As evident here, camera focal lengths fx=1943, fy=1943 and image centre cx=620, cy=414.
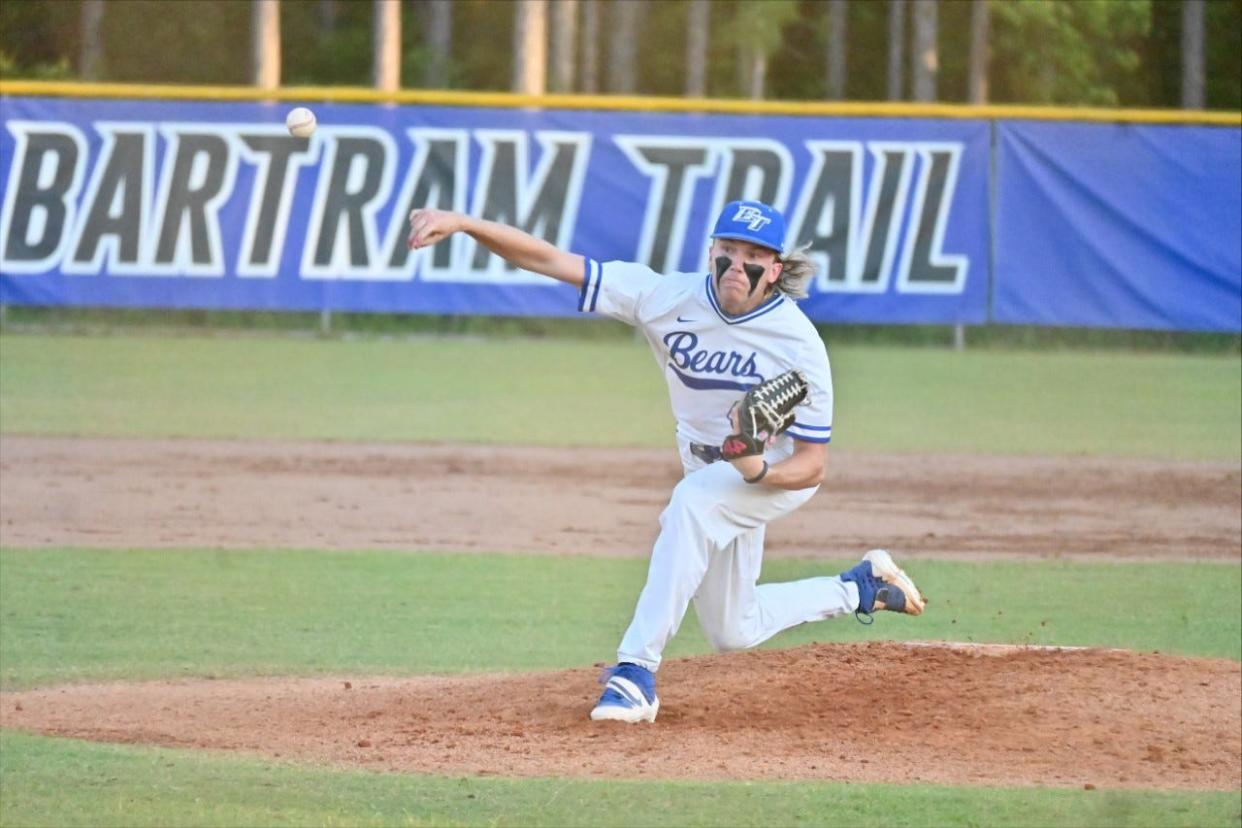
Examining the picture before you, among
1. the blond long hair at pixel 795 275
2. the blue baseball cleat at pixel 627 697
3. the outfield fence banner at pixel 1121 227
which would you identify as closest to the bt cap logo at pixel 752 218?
the blond long hair at pixel 795 275

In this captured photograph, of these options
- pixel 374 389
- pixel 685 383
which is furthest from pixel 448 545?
pixel 374 389

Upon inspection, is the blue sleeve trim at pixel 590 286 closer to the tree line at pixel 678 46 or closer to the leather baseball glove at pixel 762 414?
the leather baseball glove at pixel 762 414

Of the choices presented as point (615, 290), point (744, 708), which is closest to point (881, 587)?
point (744, 708)

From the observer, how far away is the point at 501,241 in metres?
5.46

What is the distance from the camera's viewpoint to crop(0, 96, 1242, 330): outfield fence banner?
56.7 feet

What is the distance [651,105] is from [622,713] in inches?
495

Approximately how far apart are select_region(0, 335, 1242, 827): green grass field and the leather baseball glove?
0.95 metres

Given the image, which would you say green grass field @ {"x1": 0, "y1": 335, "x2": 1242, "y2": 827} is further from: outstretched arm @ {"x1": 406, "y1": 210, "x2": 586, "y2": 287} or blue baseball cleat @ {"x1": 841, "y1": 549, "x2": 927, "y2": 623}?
outstretched arm @ {"x1": 406, "y1": 210, "x2": 586, "y2": 287}

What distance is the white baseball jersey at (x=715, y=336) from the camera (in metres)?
5.64

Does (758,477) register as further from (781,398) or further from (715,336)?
(715,336)

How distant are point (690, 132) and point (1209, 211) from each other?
4.76m

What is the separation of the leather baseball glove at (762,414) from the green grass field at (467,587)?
0.95m

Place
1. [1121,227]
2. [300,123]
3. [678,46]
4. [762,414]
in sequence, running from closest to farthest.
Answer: [762,414] → [300,123] → [1121,227] → [678,46]

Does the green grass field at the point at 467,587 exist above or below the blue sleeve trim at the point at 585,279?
below
